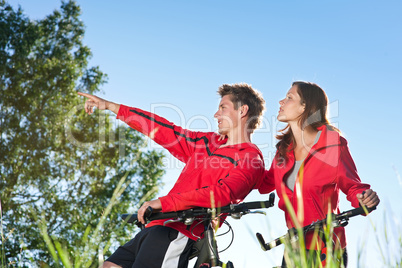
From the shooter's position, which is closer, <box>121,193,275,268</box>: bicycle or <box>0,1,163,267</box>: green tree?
<box>121,193,275,268</box>: bicycle

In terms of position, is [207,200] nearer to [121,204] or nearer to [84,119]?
[121,204]

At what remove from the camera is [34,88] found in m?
13.1

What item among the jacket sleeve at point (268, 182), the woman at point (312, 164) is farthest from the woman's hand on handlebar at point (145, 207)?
the jacket sleeve at point (268, 182)

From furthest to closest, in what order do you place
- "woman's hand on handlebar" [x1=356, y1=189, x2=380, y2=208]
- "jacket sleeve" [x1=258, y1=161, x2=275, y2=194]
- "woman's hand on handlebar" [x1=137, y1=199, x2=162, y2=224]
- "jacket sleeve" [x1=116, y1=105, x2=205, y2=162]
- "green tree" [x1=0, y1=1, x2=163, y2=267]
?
"green tree" [x1=0, y1=1, x2=163, y2=267], "jacket sleeve" [x1=116, y1=105, x2=205, y2=162], "jacket sleeve" [x1=258, y1=161, x2=275, y2=194], "woman's hand on handlebar" [x1=137, y1=199, x2=162, y2=224], "woman's hand on handlebar" [x1=356, y1=189, x2=380, y2=208]

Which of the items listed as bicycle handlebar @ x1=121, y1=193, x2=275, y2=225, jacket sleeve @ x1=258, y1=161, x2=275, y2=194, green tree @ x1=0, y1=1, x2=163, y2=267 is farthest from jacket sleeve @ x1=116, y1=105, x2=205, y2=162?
green tree @ x1=0, y1=1, x2=163, y2=267

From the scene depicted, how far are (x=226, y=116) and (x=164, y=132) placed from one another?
1.72 ft

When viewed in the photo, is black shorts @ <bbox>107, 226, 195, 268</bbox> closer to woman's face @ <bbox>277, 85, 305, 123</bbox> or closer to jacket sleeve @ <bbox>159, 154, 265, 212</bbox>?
jacket sleeve @ <bbox>159, 154, 265, 212</bbox>

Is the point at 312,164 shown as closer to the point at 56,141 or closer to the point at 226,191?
the point at 226,191

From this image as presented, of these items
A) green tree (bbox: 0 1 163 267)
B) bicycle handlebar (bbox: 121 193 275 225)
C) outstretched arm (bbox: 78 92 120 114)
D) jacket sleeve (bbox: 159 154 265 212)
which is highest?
green tree (bbox: 0 1 163 267)

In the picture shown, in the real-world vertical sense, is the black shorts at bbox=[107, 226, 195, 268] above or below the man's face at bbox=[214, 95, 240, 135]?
below

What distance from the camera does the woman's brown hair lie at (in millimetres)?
3471

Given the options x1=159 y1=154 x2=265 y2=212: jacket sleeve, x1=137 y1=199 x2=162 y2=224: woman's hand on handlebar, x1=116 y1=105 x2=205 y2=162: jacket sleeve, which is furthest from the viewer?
x1=116 y1=105 x2=205 y2=162: jacket sleeve

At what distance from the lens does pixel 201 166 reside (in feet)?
11.7

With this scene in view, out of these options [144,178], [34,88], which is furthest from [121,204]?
[34,88]
